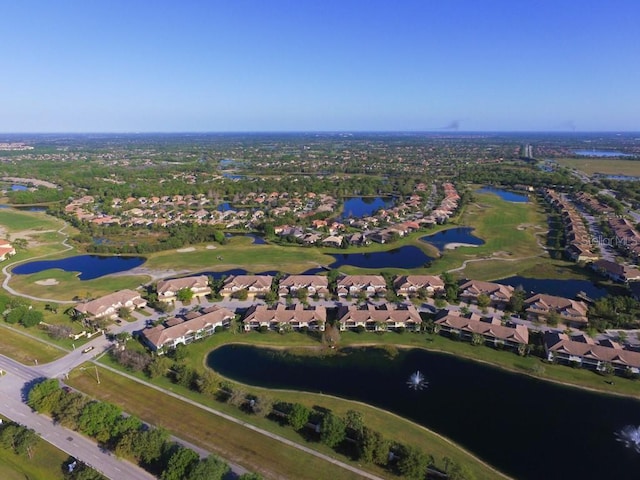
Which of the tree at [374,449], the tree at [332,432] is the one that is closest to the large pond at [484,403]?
the tree at [374,449]

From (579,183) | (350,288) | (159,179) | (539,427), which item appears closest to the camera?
(539,427)

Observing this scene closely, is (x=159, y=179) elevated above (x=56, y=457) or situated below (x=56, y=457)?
above

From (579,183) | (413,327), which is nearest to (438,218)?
(413,327)

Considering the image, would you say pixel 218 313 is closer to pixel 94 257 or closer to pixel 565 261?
pixel 94 257

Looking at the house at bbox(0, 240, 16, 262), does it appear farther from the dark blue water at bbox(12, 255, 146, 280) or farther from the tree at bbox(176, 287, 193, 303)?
the tree at bbox(176, 287, 193, 303)

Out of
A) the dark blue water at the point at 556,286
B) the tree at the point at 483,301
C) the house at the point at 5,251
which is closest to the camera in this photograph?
the tree at the point at 483,301

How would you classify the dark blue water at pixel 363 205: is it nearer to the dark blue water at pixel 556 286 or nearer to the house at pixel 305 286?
the house at pixel 305 286
